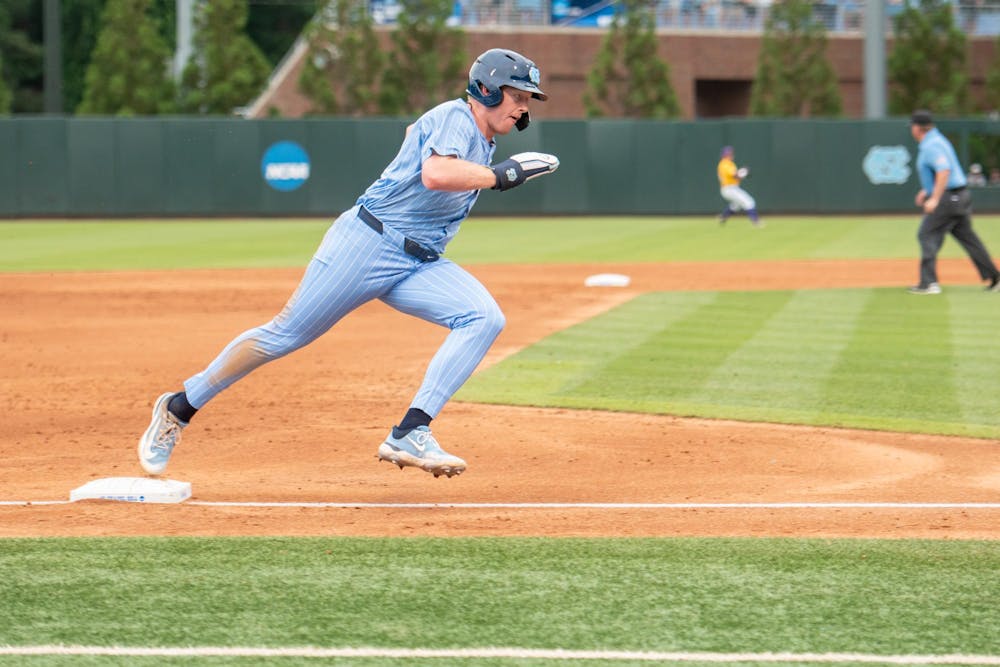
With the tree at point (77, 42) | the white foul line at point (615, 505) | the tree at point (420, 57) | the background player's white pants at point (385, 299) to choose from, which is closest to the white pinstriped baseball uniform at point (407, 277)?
the background player's white pants at point (385, 299)

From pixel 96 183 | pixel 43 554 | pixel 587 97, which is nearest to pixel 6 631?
pixel 43 554

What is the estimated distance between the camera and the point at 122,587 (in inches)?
201

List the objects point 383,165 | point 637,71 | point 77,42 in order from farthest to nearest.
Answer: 1. point 77,42
2. point 637,71
3. point 383,165

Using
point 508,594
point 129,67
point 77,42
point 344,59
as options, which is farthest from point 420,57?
point 508,594

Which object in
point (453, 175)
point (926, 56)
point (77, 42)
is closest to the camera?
point (453, 175)

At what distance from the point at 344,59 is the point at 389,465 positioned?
38.1 m

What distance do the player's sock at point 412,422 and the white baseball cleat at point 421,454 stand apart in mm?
18

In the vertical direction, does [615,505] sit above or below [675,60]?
below

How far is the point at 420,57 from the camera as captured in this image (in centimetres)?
4506

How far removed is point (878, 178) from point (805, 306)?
23.4m

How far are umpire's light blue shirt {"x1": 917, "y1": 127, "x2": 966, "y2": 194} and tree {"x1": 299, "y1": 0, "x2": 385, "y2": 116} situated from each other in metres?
29.3

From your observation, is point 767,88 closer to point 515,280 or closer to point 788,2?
point 788,2

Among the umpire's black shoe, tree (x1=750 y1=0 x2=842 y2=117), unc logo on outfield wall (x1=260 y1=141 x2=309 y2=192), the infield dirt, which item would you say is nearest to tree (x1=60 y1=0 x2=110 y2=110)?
unc logo on outfield wall (x1=260 y1=141 x2=309 y2=192)

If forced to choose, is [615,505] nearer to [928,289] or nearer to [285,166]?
[928,289]
